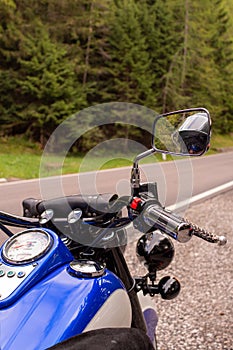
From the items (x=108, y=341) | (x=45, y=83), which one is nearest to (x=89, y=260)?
(x=108, y=341)

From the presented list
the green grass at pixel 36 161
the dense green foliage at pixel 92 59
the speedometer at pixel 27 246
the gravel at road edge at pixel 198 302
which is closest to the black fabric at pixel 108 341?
the speedometer at pixel 27 246

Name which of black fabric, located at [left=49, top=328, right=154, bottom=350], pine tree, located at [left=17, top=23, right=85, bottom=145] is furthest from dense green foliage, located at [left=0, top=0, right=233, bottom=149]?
black fabric, located at [left=49, top=328, right=154, bottom=350]

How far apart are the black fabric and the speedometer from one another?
0.31 m

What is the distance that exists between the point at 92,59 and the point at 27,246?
25.4 metres

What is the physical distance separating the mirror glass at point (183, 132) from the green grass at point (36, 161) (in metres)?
0.14

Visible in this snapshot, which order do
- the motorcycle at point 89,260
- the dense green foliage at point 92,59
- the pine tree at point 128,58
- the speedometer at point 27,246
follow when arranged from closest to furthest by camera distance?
1. the motorcycle at point 89,260
2. the speedometer at point 27,246
3. the dense green foliage at point 92,59
4. the pine tree at point 128,58

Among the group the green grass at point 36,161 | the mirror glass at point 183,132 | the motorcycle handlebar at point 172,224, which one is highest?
the mirror glass at point 183,132

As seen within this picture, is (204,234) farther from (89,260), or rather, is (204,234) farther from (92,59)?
(92,59)

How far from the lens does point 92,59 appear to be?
25594 millimetres

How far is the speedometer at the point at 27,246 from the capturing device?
1.27 m

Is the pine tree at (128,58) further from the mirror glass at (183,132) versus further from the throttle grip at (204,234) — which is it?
the throttle grip at (204,234)

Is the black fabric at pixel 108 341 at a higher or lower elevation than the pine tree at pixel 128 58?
higher

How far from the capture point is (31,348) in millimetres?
1041

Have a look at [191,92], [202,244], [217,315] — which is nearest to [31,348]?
[217,315]
